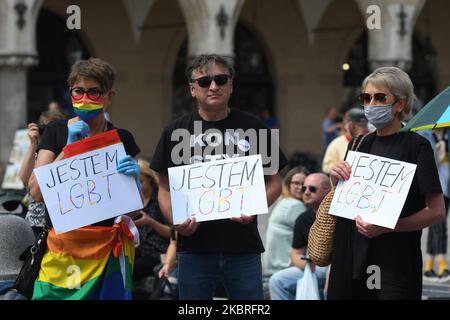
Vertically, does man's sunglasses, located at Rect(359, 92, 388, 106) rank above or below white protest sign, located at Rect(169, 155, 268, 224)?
above

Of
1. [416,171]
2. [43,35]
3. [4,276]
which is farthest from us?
[43,35]

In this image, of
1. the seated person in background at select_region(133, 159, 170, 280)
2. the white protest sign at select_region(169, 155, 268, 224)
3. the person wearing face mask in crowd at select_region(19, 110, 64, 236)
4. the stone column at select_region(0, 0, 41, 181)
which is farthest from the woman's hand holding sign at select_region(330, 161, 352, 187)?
the stone column at select_region(0, 0, 41, 181)

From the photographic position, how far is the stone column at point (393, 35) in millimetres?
18109

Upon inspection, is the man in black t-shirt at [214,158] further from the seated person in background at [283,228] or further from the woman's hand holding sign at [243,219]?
the seated person in background at [283,228]

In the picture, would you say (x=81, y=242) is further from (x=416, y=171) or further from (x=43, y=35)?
(x=43, y=35)

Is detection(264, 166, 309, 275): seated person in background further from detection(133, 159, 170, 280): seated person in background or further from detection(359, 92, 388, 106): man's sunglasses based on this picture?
detection(359, 92, 388, 106): man's sunglasses

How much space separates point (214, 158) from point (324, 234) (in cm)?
60

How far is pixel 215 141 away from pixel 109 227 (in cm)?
63

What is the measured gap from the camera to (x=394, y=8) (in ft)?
59.9

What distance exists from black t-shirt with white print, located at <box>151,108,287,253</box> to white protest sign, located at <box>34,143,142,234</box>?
34 centimetres

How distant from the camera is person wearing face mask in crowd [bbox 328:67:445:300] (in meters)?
4.55

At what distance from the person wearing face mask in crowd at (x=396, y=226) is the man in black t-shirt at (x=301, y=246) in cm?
222

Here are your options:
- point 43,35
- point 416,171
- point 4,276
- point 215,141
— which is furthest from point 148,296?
point 43,35

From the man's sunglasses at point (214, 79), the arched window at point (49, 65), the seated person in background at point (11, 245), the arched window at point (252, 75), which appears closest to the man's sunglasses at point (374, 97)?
the man's sunglasses at point (214, 79)
